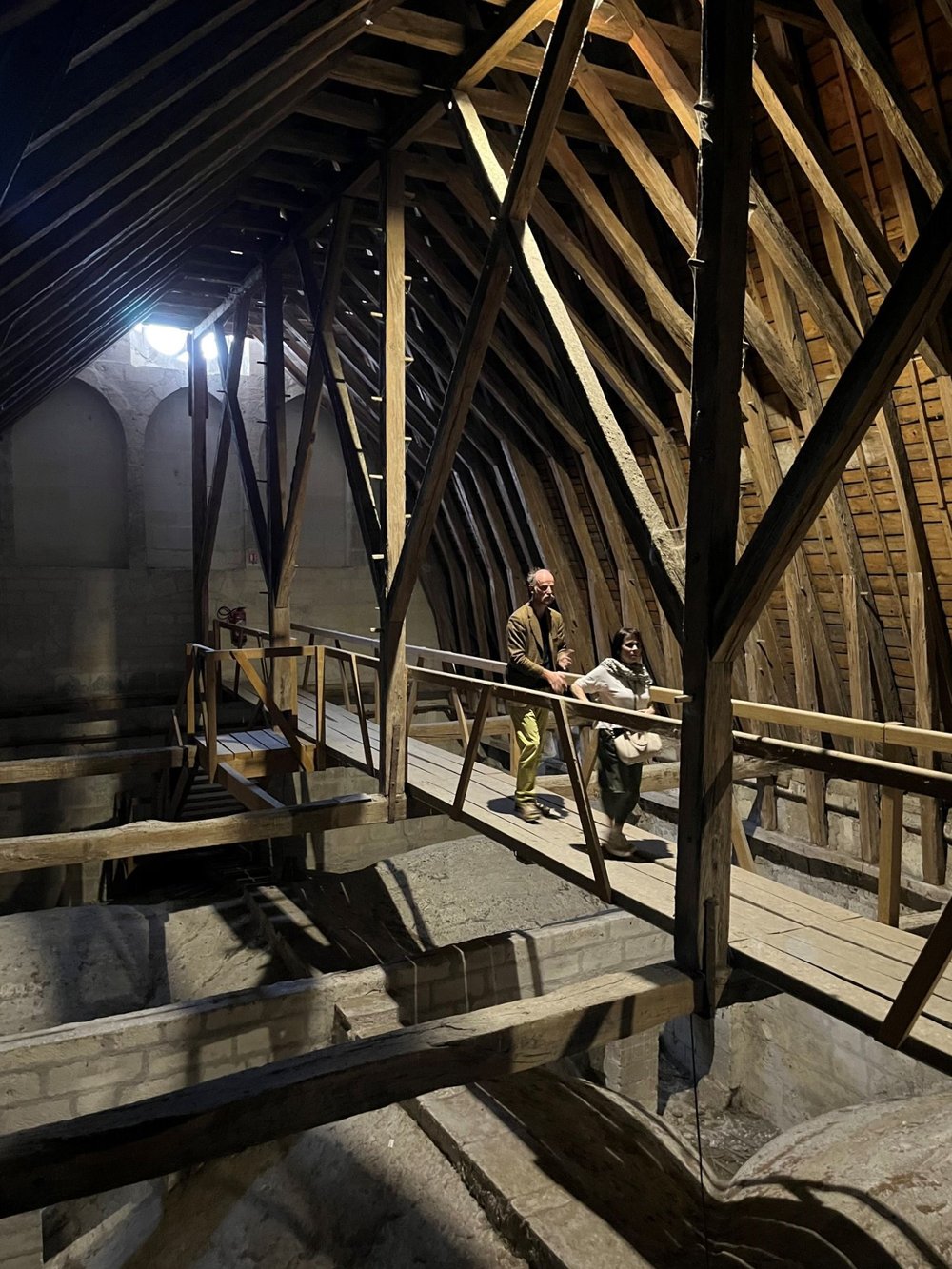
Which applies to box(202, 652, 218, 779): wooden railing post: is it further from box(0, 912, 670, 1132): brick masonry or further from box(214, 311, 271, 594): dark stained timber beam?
box(0, 912, 670, 1132): brick masonry

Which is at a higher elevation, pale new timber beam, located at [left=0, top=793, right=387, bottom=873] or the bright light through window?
the bright light through window

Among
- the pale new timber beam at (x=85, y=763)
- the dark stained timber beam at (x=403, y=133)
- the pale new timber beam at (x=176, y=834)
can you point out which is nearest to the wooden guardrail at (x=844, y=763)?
the pale new timber beam at (x=176, y=834)

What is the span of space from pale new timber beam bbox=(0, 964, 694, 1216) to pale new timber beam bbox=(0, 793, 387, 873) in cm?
273

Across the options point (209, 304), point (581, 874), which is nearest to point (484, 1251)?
point (581, 874)

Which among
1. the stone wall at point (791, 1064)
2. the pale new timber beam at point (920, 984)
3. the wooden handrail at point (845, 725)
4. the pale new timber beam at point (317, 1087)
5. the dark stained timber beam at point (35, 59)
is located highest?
the dark stained timber beam at point (35, 59)

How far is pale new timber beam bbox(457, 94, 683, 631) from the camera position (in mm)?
3297

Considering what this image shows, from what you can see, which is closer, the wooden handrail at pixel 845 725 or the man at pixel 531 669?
the wooden handrail at pixel 845 725

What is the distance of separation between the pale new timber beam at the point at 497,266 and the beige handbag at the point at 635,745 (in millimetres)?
1661

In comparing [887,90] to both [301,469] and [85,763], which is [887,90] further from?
[85,763]

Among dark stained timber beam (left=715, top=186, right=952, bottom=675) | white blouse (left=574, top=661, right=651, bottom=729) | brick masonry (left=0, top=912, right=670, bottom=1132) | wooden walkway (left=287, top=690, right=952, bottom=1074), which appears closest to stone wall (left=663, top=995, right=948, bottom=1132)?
brick masonry (left=0, top=912, right=670, bottom=1132)

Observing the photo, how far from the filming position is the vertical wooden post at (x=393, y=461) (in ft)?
17.8

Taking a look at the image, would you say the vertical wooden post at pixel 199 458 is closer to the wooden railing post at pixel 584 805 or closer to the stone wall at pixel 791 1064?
the stone wall at pixel 791 1064

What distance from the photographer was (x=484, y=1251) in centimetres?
325

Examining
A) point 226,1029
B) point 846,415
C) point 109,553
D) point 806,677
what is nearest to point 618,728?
point 846,415
